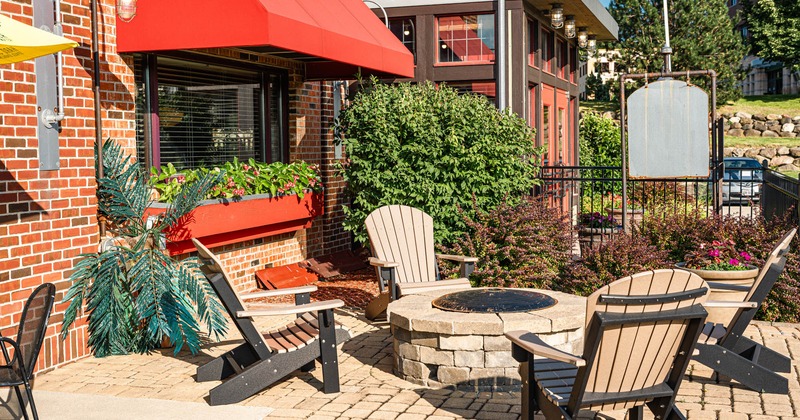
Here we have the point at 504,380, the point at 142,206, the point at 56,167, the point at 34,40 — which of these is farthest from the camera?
the point at 142,206

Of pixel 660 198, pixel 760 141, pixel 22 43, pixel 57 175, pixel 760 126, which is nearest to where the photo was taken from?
pixel 22 43

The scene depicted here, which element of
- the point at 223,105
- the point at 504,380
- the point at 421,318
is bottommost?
the point at 504,380

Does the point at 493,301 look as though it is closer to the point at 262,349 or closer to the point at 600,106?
the point at 262,349

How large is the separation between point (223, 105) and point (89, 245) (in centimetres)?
325

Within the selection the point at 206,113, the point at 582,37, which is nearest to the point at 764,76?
the point at 582,37

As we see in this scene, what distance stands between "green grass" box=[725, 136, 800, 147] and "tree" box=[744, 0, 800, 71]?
8.79 meters

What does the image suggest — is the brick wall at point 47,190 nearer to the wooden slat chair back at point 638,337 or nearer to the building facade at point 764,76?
the wooden slat chair back at point 638,337

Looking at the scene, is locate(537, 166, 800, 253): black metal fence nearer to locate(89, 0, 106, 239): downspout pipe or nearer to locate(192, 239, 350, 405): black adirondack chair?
locate(192, 239, 350, 405): black adirondack chair

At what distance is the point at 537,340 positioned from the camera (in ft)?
15.8

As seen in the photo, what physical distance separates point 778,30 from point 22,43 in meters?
47.8

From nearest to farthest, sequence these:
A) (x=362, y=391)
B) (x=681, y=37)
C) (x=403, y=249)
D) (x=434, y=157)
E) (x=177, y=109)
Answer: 1. (x=362, y=391)
2. (x=403, y=249)
3. (x=177, y=109)
4. (x=434, y=157)
5. (x=681, y=37)

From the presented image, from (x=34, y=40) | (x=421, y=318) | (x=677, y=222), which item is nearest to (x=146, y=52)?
(x=34, y=40)

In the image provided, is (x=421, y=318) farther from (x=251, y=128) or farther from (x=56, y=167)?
(x=251, y=128)

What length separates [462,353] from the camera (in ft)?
19.7
